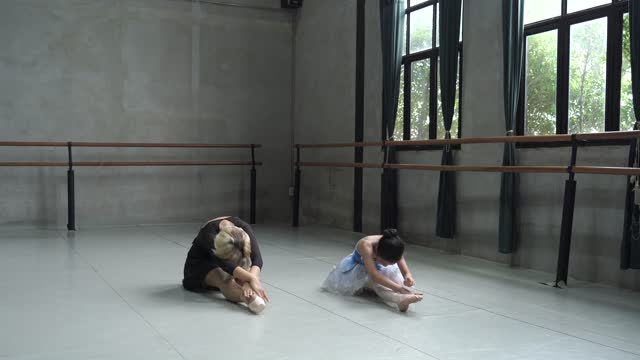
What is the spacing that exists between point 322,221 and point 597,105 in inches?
189

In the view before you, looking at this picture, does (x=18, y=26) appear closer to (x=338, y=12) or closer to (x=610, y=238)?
(x=338, y=12)

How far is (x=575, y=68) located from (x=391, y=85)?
2.51 m

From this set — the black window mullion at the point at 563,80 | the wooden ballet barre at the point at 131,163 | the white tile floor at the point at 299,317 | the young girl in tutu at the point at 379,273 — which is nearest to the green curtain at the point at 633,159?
the white tile floor at the point at 299,317

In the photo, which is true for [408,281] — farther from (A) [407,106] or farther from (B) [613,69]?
(A) [407,106]

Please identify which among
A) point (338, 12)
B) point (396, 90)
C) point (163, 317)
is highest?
point (338, 12)

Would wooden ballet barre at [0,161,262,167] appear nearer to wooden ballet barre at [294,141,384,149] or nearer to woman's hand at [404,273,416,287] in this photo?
wooden ballet barre at [294,141,384,149]

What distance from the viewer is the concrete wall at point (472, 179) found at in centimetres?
514

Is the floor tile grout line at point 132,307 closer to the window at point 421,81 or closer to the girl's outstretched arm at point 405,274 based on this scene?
the girl's outstretched arm at point 405,274

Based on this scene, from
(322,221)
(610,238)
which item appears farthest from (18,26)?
(610,238)

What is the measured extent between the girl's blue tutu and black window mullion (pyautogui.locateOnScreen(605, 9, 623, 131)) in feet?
6.64

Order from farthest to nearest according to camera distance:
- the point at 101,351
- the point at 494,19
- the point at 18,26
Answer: the point at 18,26 → the point at 494,19 → the point at 101,351

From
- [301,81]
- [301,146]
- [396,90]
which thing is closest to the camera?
[396,90]

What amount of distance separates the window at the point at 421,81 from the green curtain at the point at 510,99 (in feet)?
3.13

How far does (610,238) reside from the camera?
5012 mm
